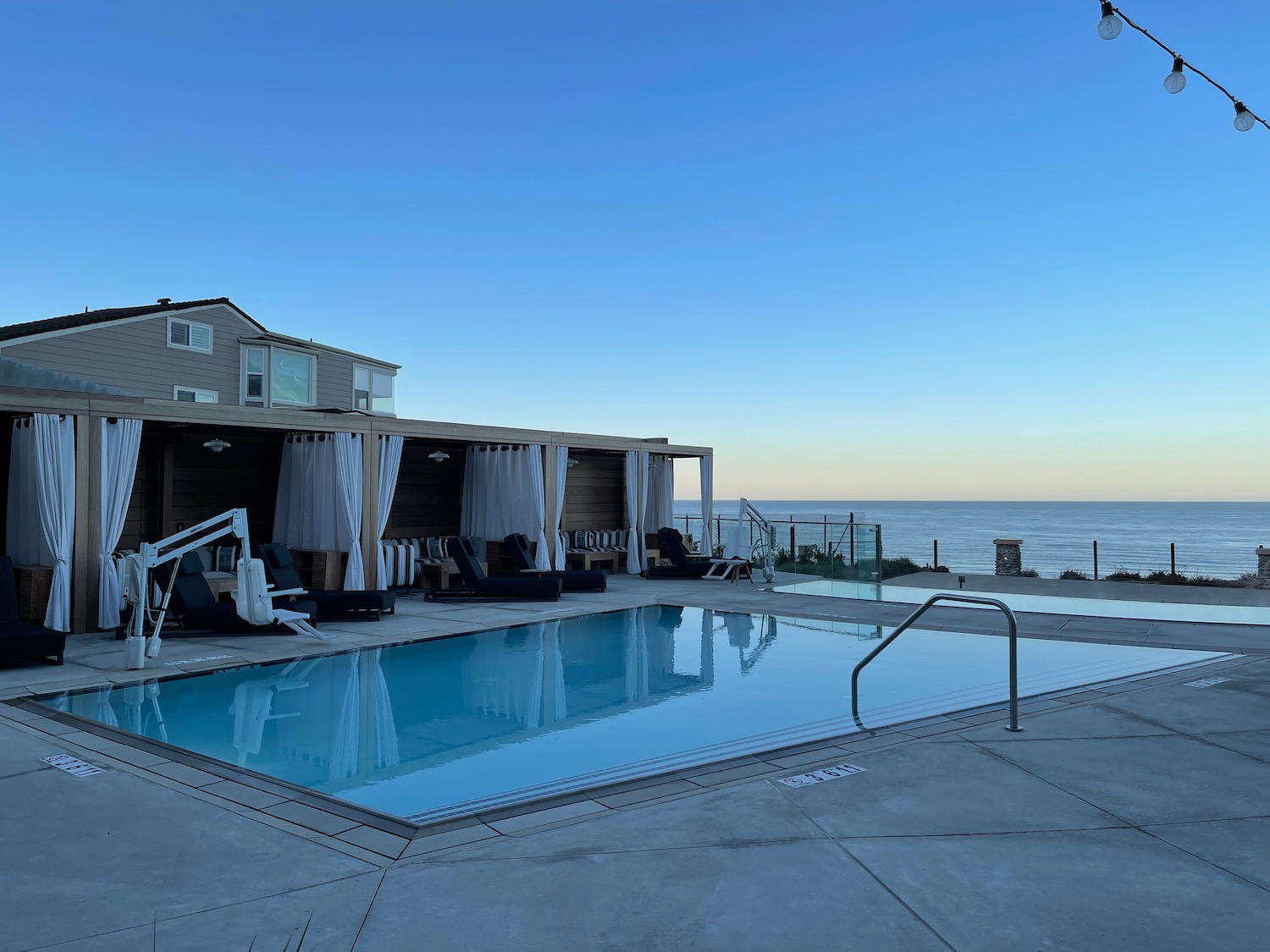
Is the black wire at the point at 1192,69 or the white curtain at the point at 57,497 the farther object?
the white curtain at the point at 57,497

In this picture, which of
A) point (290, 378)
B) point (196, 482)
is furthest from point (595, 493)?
point (290, 378)

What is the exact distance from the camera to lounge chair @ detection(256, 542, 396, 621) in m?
9.87

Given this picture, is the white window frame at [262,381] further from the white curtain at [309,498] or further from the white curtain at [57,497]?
the white curtain at [57,497]

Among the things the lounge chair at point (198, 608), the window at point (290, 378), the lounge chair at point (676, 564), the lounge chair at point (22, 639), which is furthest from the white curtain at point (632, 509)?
the lounge chair at point (22, 639)

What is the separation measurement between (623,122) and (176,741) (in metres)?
15.1

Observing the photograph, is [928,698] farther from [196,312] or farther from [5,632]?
[196,312]

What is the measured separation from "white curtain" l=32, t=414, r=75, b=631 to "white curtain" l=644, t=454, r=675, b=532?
10.5 m

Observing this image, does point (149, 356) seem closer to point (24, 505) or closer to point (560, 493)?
point (24, 505)

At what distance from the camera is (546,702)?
6656 mm

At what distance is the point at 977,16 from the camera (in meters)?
11.5

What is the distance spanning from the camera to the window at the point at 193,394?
17.7 m

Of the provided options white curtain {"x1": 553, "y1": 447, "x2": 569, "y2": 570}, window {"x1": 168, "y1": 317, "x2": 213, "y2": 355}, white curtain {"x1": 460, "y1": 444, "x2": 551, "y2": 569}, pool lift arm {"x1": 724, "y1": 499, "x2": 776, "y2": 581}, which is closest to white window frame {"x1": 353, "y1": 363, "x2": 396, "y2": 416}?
window {"x1": 168, "y1": 317, "x2": 213, "y2": 355}

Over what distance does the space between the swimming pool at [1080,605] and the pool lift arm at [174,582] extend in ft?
24.1

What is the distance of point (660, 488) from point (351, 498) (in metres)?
7.10
